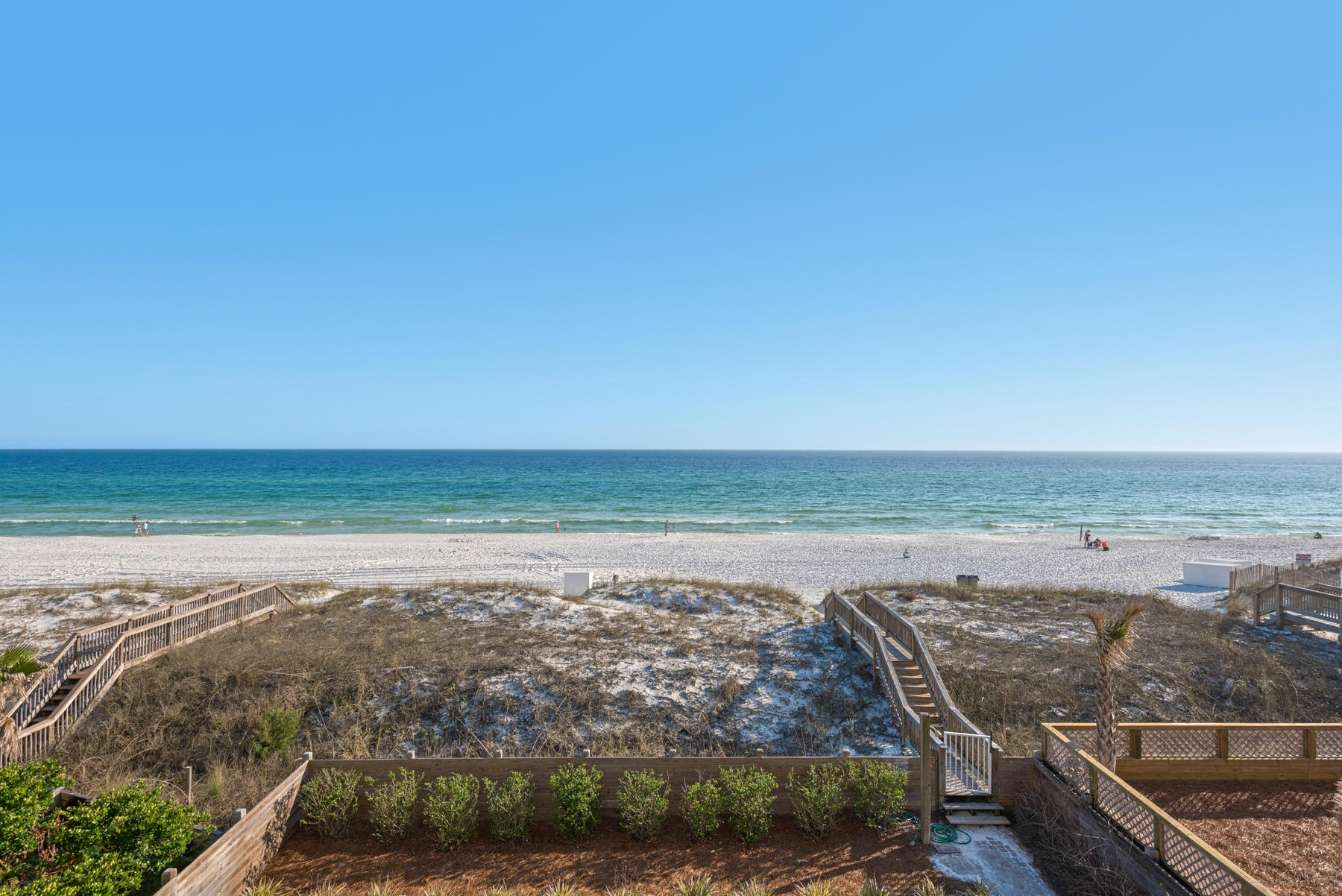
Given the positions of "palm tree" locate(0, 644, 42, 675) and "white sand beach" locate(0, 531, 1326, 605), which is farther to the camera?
"white sand beach" locate(0, 531, 1326, 605)

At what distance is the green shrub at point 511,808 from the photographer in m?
8.59

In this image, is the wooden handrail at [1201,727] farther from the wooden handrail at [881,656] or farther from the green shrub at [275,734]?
the green shrub at [275,734]

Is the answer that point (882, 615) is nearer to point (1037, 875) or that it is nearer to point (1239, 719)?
point (1239, 719)

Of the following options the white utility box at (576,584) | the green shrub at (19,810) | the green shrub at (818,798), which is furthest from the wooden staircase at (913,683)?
the green shrub at (19,810)

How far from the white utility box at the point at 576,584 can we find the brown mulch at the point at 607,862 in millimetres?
14757

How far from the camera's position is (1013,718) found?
13.7 m

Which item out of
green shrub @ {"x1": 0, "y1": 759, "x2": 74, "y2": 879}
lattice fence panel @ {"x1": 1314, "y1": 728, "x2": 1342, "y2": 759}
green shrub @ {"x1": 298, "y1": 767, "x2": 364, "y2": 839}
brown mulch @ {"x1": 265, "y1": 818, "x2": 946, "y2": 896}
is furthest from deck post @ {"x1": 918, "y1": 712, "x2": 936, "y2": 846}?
green shrub @ {"x1": 0, "y1": 759, "x2": 74, "y2": 879}

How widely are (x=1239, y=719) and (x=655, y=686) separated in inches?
501

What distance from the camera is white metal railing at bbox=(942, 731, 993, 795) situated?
959 cm

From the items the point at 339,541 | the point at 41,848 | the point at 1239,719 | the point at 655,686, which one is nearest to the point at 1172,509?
the point at 1239,719

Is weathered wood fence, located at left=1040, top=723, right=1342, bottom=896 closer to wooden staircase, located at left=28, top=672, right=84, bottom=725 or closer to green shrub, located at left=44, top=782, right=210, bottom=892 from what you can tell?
green shrub, located at left=44, top=782, right=210, bottom=892

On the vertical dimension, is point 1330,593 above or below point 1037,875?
above

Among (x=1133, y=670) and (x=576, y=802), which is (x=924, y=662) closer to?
(x=1133, y=670)

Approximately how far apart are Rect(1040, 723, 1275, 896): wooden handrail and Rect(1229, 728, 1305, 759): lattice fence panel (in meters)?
2.75
